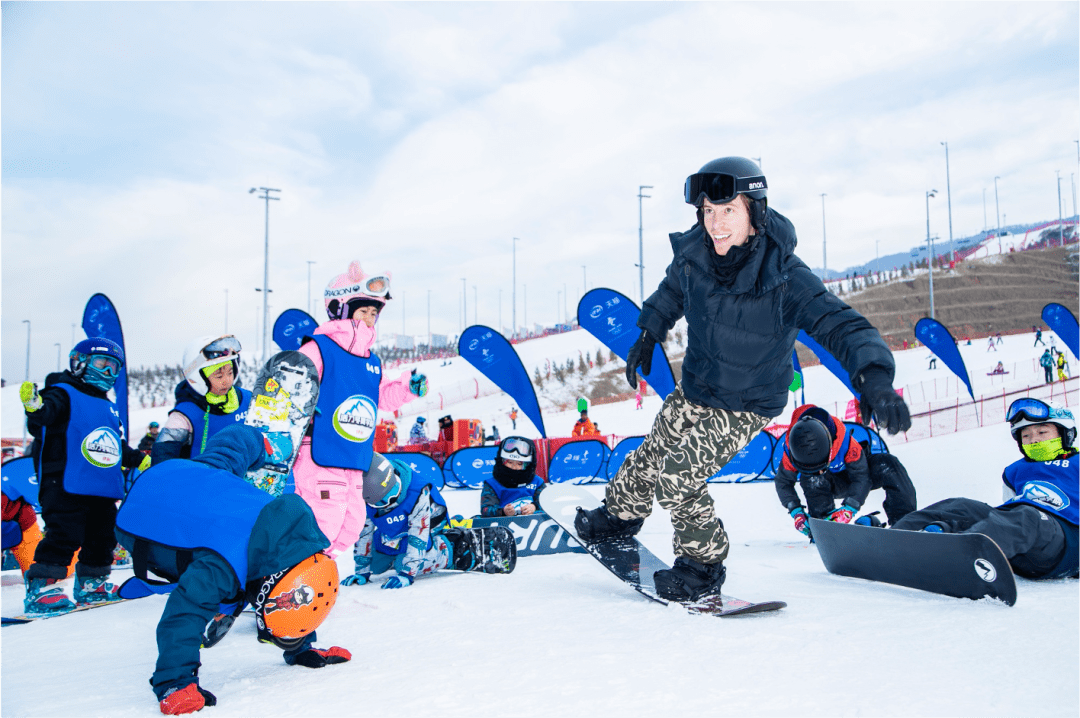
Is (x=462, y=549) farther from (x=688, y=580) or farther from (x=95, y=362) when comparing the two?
(x=95, y=362)

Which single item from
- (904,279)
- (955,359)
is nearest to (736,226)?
(955,359)

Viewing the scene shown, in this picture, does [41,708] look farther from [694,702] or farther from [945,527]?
[945,527]

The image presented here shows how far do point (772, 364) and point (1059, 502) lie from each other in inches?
65.5

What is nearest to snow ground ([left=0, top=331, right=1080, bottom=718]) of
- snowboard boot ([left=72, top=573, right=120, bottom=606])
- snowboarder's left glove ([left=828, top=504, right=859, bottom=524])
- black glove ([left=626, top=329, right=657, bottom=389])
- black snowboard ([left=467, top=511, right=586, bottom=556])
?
snowboard boot ([left=72, top=573, right=120, bottom=606])

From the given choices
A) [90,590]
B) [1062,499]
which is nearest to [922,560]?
[1062,499]

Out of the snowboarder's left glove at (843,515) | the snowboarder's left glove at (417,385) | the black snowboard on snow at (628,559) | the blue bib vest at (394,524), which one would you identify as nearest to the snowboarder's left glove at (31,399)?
the blue bib vest at (394,524)

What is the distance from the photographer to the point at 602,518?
10.6 ft

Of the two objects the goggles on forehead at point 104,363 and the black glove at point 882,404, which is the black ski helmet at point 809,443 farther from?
the goggles on forehead at point 104,363

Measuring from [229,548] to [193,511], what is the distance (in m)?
0.16

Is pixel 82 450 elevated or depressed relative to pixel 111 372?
depressed

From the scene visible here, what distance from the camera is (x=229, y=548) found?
1839 mm

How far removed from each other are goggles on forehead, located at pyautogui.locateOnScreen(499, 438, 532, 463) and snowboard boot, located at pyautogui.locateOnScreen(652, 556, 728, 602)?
239cm

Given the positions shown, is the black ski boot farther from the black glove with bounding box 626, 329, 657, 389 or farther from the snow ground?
the black glove with bounding box 626, 329, 657, 389

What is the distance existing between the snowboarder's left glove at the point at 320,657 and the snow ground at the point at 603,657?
0.16 feet
